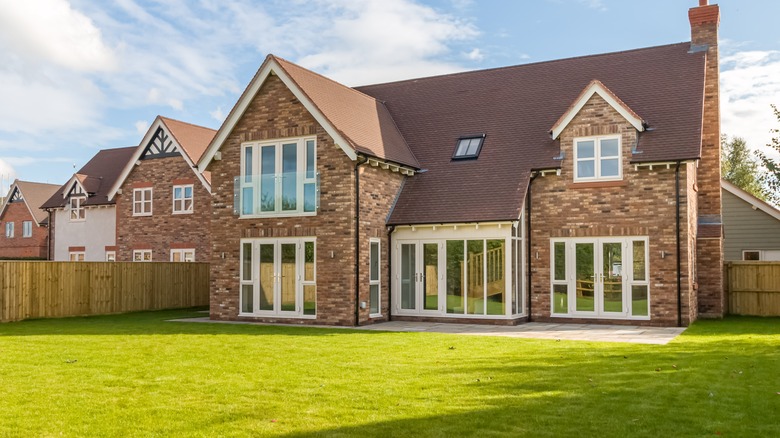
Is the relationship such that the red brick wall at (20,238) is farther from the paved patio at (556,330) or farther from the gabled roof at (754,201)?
the gabled roof at (754,201)

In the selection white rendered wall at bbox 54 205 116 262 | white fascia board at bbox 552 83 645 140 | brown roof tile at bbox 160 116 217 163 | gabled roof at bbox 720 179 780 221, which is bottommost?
white rendered wall at bbox 54 205 116 262

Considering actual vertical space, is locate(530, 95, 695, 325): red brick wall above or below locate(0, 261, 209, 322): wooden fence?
above

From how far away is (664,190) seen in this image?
18.8m

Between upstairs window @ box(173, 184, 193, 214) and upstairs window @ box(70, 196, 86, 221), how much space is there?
732cm

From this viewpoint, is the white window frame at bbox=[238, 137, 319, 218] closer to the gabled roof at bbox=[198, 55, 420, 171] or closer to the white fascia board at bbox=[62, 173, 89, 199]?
the gabled roof at bbox=[198, 55, 420, 171]

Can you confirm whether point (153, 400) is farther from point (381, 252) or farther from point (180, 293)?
point (180, 293)

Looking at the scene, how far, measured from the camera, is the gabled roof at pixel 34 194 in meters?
50.5

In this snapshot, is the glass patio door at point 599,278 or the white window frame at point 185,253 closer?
the glass patio door at point 599,278

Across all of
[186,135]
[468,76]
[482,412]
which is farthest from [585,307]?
[186,135]

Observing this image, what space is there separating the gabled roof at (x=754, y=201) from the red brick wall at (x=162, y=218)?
21473mm

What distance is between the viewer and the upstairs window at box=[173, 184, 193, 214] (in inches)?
1257

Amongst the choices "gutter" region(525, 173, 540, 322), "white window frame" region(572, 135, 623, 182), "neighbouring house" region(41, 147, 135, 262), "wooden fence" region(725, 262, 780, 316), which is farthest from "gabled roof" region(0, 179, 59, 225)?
"wooden fence" region(725, 262, 780, 316)

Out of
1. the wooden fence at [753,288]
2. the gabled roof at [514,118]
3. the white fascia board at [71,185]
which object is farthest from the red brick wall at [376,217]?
the white fascia board at [71,185]

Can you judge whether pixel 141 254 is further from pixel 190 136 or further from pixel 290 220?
pixel 290 220
